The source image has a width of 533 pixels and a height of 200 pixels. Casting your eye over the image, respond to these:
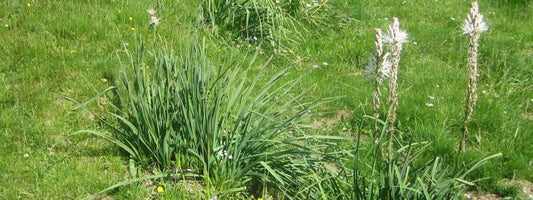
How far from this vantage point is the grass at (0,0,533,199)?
12.8 ft

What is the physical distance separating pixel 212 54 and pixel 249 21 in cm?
91

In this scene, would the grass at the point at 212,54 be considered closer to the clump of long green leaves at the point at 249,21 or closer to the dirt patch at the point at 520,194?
the dirt patch at the point at 520,194

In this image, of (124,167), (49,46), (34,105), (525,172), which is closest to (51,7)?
(49,46)

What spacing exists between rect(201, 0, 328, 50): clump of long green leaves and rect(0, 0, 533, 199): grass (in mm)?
207

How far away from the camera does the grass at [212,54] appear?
3912 millimetres

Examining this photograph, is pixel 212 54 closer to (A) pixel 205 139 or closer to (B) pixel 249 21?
(B) pixel 249 21

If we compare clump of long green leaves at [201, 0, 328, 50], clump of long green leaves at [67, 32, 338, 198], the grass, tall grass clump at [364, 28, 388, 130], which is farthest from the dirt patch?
clump of long green leaves at [201, 0, 328, 50]

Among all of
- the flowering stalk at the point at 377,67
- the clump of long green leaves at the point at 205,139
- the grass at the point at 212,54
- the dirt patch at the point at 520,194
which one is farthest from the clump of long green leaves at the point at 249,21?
the flowering stalk at the point at 377,67

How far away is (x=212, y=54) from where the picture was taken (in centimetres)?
566

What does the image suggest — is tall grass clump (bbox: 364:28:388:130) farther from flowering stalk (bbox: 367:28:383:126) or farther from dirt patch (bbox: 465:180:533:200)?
dirt patch (bbox: 465:180:533:200)

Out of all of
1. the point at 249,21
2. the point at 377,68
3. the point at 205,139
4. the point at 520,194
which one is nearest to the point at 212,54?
the point at 249,21

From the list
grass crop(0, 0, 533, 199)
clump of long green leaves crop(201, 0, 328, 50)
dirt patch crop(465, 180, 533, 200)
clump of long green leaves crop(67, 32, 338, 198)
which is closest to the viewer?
clump of long green leaves crop(67, 32, 338, 198)

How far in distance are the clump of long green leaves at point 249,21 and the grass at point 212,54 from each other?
21 cm

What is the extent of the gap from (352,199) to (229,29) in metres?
3.51
